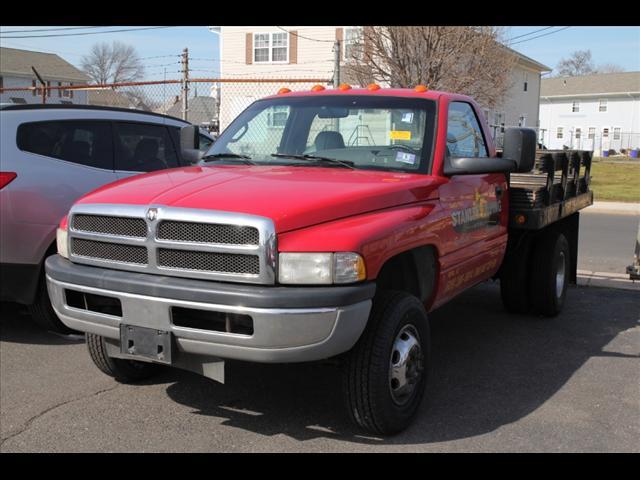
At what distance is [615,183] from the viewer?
25.5 m

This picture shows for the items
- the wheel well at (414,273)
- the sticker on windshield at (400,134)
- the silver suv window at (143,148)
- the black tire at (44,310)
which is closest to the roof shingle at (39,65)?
the silver suv window at (143,148)

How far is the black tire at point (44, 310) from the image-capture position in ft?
18.3

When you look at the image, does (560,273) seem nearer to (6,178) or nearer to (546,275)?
(546,275)

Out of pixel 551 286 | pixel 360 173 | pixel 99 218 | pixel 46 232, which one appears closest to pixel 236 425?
pixel 99 218

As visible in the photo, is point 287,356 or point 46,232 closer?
point 287,356

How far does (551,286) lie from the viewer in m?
6.57

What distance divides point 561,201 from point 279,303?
4.24 meters

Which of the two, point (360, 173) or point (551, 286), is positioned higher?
point (360, 173)

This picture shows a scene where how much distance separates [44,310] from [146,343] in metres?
2.41

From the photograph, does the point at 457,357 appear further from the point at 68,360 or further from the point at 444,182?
the point at 68,360

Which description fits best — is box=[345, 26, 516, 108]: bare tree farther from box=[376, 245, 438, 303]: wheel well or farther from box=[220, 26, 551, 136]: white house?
box=[376, 245, 438, 303]: wheel well

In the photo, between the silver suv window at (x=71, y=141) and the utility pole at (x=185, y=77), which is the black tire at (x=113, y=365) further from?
the utility pole at (x=185, y=77)

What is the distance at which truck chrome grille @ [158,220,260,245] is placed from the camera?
134 inches

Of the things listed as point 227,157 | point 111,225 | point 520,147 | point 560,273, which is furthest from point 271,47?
point 111,225
